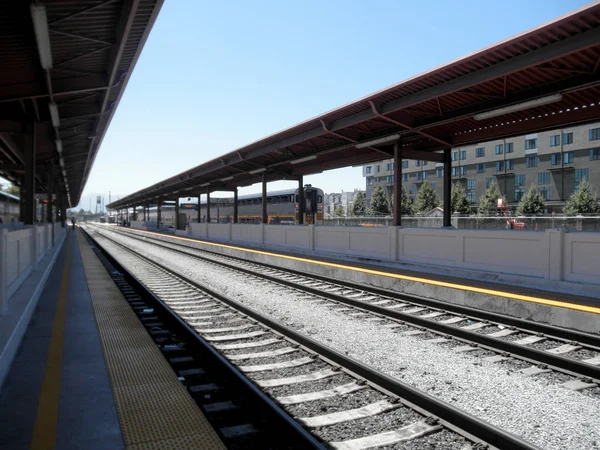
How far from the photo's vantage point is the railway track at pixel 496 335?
16.2 ft

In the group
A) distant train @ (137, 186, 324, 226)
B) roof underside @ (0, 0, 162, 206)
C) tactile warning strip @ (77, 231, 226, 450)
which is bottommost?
tactile warning strip @ (77, 231, 226, 450)

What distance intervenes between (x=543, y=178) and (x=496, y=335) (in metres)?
61.9

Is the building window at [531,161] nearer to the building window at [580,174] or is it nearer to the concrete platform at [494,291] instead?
the building window at [580,174]

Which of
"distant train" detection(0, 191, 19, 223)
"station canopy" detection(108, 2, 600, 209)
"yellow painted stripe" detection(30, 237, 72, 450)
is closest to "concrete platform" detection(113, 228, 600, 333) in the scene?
"station canopy" detection(108, 2, 600, 209)

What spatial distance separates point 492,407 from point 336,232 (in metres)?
13.1

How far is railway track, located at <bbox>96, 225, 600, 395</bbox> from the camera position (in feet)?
16.2

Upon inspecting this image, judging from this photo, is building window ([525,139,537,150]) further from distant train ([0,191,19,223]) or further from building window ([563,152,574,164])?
distant train ([0,191,19,223])

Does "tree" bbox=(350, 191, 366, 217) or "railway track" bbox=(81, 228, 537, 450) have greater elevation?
"tree" bbox=(350, 191, 366, 217)

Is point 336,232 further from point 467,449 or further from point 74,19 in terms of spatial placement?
point 467,449

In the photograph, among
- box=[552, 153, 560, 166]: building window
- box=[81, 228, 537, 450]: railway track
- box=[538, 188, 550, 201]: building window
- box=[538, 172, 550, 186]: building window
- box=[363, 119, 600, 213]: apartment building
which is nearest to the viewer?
box=[81, 228, 537, 450]: railway track

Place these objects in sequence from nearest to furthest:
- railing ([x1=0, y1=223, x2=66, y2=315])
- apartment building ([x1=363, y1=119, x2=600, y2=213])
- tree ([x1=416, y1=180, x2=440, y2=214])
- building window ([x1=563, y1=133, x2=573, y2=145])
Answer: railing ([x1=0, y1=223, x2=66, y2=315]) < apartment building ([x1=363, y1=119, x2=600, y2=213]) < building window ([x1=563, y1=133, x2=573, y2=145]) < tree ([x1=416, y1=180, x2=440, y2=214])

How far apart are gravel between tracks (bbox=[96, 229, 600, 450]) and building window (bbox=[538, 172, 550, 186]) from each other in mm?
61578

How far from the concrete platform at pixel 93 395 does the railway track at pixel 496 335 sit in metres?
3.87

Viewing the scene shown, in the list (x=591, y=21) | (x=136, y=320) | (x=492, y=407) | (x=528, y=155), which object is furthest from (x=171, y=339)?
(x=528, y=155)
